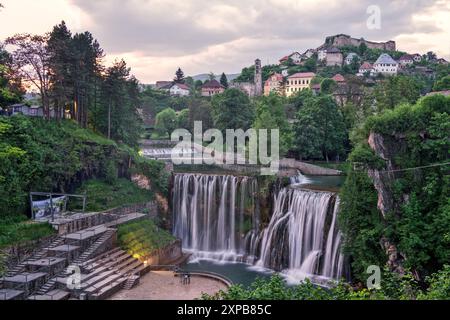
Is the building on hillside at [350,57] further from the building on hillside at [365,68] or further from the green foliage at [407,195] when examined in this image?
the green foliage at [407,195]

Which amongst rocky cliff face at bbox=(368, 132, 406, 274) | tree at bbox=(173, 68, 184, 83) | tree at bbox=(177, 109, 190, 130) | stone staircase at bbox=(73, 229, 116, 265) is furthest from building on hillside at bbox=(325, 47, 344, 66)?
stone staircase at bbox=(73, 229, 116, 265)

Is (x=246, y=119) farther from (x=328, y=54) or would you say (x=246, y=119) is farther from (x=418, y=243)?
(x=328, y=54)

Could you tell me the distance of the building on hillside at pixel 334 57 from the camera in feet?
349

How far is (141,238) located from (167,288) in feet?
18.2

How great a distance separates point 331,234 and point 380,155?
617 centimetres

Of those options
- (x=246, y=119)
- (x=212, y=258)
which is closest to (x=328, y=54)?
(x=246, y=119)

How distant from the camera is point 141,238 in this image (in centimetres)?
2523

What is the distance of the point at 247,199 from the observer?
30734mm

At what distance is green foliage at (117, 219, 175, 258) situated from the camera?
24112 mm

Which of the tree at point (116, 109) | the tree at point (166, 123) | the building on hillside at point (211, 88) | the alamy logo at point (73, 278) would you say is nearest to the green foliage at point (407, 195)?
the alamy logo at point (73, 278)

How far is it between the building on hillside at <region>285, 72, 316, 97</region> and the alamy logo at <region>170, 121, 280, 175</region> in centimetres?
3980

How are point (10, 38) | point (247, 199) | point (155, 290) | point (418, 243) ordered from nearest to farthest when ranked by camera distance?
point (418, 243) < point (155, 290) < point (10, 38) < point (247, 199)

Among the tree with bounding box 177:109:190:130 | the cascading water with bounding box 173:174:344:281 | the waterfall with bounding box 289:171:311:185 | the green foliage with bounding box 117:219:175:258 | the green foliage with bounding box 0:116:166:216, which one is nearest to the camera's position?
the green foliage with bounding box 0:116:166:216

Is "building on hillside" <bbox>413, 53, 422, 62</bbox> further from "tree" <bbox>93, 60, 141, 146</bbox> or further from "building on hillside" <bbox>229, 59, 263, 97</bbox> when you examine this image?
"tree" <bbox>93, 60, 141, 146</bbox>
